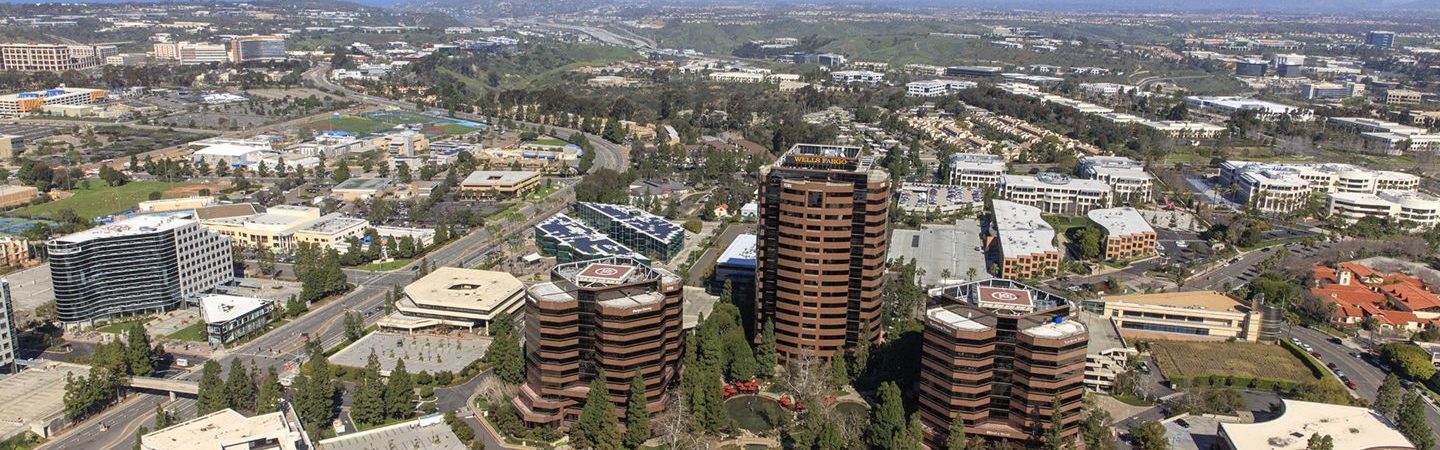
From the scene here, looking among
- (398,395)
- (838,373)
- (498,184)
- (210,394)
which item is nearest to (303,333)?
(210,394)

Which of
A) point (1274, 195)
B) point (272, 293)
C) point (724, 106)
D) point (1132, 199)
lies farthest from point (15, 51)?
point (1274, 195)

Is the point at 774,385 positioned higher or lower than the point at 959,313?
lower

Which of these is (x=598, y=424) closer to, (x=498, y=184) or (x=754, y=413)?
(x=754, y=413)

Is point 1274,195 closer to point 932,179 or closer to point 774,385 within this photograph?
point 932,179

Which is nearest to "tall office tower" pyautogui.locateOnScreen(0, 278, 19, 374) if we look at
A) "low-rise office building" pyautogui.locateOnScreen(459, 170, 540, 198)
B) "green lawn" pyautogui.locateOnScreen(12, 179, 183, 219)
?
"green lawn" pyautogui.locateOnScreen(12, 179, 183, 219)

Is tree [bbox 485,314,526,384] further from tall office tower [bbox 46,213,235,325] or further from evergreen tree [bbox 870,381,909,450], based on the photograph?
tall office tower [bbox 46,213,235,325]

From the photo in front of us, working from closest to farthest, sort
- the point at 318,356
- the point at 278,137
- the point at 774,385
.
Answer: the point at 318,356, the point at 774,385, the point at 278,137

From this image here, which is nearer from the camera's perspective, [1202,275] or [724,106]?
[1202,275]
